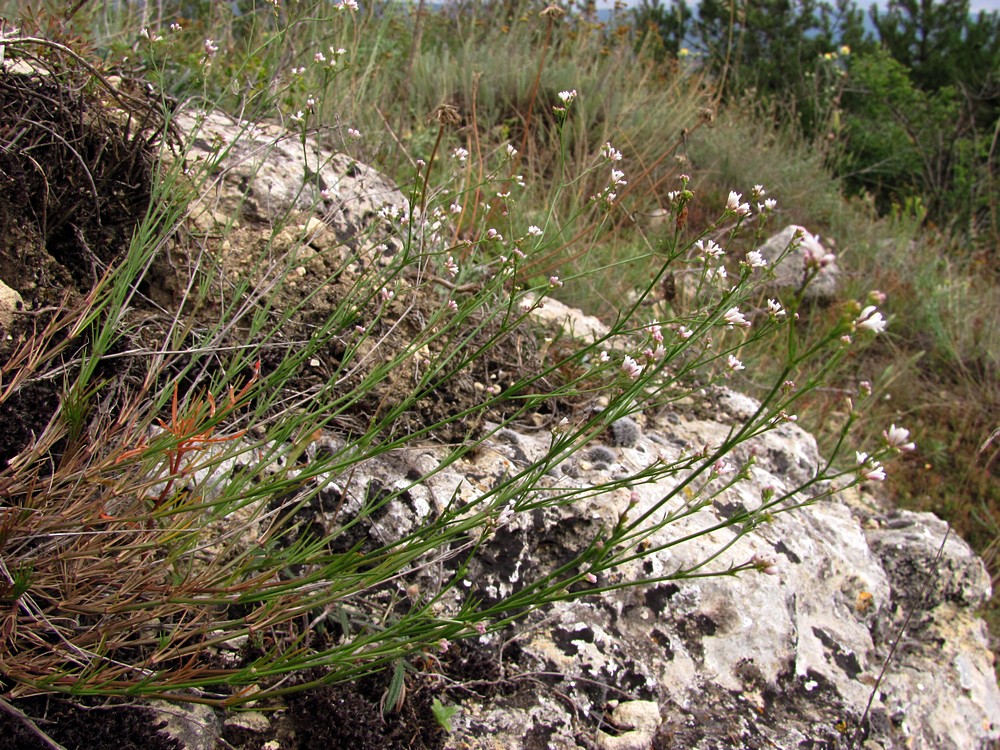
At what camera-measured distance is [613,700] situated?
1.84m

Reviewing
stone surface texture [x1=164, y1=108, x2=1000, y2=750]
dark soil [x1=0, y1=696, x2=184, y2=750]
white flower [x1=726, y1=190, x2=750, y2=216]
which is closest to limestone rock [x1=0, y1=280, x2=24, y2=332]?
stone surface texture [x1=164, y1=108, x2=1000, y2=750]

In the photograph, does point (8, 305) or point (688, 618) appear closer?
point (8, 305)

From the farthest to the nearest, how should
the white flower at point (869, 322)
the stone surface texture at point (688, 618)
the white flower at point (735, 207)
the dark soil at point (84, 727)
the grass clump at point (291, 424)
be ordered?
the stone surface texture at point (688, 618)
the white flower at point (735, 207)
the grass clump at point (291, 424)
the dark soil at point (84, 727)
the white flower at point (869, 322)

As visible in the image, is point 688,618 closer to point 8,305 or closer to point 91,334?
point 91,334

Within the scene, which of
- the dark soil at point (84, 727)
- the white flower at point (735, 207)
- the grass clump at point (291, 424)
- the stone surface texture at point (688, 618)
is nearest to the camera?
the dark soil at point (84, 727)

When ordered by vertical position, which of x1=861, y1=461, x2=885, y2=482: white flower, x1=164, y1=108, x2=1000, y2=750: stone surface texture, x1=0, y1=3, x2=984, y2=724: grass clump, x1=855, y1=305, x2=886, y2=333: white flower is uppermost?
x1=855, y1=305, x2=886, y2=333: white flower

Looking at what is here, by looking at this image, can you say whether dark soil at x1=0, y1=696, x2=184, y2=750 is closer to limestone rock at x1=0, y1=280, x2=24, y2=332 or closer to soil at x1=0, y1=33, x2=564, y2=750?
soil at x1=0, y1=33, x2=564, y2=750

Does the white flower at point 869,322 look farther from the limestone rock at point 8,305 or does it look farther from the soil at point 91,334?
the limestone rock at point 8,305

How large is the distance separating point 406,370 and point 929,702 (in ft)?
6.25

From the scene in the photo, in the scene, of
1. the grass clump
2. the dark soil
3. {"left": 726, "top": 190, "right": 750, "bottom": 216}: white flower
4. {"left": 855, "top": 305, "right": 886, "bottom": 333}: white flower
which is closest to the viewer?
{"left": 855, "top": 305, "right": 886, "bottom": 333}: white flower

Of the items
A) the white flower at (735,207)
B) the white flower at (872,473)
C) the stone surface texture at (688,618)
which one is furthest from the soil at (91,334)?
the white flower at (872,473)

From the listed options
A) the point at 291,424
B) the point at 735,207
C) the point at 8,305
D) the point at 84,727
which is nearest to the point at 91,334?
the point at 8,305

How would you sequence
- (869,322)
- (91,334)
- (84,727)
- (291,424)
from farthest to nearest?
(91,334) → (291,424) → (84,727) → (869,322)

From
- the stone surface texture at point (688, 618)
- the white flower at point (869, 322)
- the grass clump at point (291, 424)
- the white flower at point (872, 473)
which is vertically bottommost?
the stone surface texture at point (688, 618)
